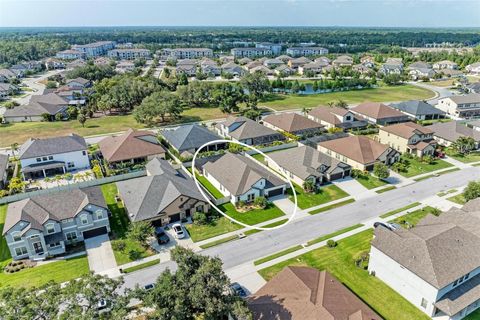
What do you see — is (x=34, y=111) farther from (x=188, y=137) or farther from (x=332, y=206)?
(x=332, y=206)

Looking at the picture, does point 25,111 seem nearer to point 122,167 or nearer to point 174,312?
point 122,167

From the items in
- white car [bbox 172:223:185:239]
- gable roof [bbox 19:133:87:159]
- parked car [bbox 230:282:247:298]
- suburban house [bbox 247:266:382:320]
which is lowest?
white car [bbox 172:223:185:239]

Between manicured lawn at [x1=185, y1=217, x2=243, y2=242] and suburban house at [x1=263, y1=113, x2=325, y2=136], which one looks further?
suburban house at [x1=263, y1=113, x2=325, y2=136]

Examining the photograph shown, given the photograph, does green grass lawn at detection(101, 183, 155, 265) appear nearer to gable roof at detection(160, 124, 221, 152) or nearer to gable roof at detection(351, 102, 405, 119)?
gable roof at detection(160, 124, 221, 152)

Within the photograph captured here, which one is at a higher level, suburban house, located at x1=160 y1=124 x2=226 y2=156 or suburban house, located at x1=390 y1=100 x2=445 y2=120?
suburban house, located at x1=390 y1=100 x2=445 y2=120

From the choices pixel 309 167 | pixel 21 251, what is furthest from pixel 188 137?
pixel 21 251

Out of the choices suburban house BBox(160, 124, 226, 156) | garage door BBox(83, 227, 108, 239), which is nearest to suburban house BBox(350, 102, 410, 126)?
suburban house BBox(160, 124, 226, 156)
